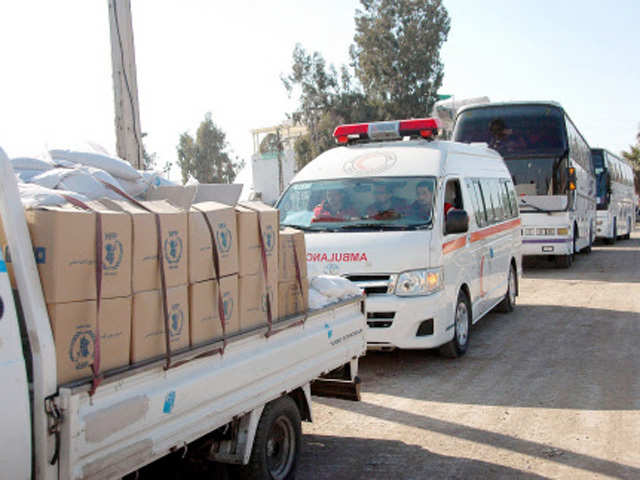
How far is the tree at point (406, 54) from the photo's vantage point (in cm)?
4484

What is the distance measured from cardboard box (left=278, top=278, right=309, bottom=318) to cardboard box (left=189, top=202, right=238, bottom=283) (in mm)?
614

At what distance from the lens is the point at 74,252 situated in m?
2.77

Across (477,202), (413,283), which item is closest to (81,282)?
(413,283)

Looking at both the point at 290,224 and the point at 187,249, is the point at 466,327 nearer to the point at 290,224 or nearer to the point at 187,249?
the point at 290,224

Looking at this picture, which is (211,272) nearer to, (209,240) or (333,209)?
(209,240)

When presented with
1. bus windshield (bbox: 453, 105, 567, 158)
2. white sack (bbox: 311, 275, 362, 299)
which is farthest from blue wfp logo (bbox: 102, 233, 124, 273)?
bus windshield (bbox: 453, 105, 567, 158)

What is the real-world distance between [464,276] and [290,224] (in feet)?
7.10

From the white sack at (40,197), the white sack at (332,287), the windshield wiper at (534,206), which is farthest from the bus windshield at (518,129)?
the white sack at (40,197)

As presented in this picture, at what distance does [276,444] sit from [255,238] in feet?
4.55

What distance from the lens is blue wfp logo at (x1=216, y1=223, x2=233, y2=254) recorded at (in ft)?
11.8

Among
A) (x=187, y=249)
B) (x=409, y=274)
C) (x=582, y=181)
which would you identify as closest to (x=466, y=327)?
(x=409, y=274)

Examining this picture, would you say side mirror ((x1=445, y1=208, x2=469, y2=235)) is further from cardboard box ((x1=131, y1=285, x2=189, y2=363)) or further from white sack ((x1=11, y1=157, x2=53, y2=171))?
white sack ((x1=11, y1=157, x2=53, y2=171))

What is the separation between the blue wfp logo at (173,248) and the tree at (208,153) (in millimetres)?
52463

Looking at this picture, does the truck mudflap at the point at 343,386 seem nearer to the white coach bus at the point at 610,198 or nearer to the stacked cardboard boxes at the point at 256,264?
the stacked cardboard boxes at the point at 256,264
